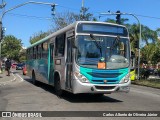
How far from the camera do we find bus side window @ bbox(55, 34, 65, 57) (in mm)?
16228

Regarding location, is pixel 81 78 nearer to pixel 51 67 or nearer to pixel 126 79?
pixel 126 79

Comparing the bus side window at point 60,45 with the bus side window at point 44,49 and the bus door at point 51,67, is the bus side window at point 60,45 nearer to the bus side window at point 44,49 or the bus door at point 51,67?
the bus door at point 51,67

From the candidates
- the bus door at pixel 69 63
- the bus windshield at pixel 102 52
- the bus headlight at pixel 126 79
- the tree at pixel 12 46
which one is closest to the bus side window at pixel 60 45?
the bus door at pixel 69 63

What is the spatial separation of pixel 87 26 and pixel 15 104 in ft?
13.5

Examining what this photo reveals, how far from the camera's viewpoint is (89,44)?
14594mm

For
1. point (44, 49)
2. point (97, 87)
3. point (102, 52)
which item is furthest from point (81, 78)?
point (44, 49)

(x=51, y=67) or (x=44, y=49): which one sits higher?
(x=44, y=49)

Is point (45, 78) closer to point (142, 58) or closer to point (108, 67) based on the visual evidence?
point (108, 67)

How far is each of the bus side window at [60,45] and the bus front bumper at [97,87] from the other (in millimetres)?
2362

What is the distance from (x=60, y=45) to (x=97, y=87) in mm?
3285

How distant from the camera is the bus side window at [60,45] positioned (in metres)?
16.2

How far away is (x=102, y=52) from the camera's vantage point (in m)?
14.5

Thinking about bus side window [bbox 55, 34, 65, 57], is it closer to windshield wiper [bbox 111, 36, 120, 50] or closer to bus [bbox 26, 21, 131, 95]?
bus [bbox 26, 21, 131, 95]

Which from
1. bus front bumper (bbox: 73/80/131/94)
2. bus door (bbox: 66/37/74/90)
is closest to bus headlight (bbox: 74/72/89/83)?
bus front bumper (bbox: 73/80/131/94)
